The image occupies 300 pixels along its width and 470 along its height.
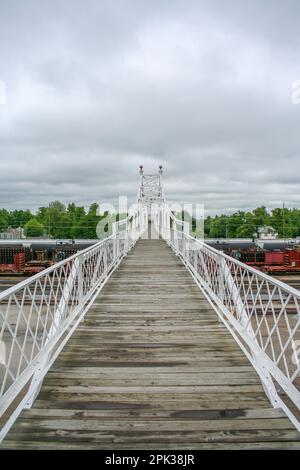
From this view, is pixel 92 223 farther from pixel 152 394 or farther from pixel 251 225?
pixel 152 394

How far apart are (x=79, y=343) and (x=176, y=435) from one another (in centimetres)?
196

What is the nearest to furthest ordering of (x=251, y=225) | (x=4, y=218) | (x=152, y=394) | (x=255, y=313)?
(x=152, y=394) → (x=255, y=313) → (x=251, y=225) → (x=4, y=218)

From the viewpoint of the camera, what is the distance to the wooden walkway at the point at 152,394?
7.38 ft

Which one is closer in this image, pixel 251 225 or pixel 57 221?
pixel 251 225

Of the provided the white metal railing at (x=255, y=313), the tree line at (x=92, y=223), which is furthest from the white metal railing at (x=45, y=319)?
the tree line at (x=92, y=223)

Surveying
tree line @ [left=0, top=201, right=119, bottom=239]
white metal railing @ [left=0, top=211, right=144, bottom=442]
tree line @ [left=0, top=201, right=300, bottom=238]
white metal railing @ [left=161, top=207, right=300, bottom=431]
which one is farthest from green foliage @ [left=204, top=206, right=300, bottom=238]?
white metal railing @ [left=0, top=211, right=144, bottom=442]

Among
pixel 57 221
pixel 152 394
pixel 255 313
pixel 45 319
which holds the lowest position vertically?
pixel 152 394

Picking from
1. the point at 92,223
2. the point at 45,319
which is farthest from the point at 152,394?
the point at 92,223

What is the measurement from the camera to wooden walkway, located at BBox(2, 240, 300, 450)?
2.25m

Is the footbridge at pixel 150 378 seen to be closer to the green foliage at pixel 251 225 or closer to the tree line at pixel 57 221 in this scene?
the tree line at pixel 57 221

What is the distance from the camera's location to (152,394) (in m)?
2.80
